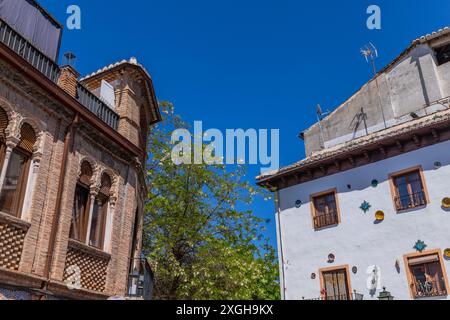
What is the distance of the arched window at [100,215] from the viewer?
10891 millimetres

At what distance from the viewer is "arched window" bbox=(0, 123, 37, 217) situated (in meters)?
8.45

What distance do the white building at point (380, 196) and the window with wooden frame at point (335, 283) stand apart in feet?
0.12

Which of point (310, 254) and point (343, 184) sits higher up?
point (343, 184)

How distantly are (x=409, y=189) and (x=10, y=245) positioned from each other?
13.0 metres

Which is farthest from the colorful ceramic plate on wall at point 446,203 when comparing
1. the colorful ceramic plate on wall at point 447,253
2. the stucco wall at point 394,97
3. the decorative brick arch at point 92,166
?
the decorative brick arch at point 92,166

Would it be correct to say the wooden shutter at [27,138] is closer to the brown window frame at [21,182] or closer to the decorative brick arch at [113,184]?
the brown window frame at [21,182]

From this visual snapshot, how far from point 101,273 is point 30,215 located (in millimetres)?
2725

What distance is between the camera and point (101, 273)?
1064cm

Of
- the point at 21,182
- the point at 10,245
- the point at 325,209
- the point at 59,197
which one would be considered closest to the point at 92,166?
the point at 59,197

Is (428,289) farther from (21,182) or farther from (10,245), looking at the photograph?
(21,182)
